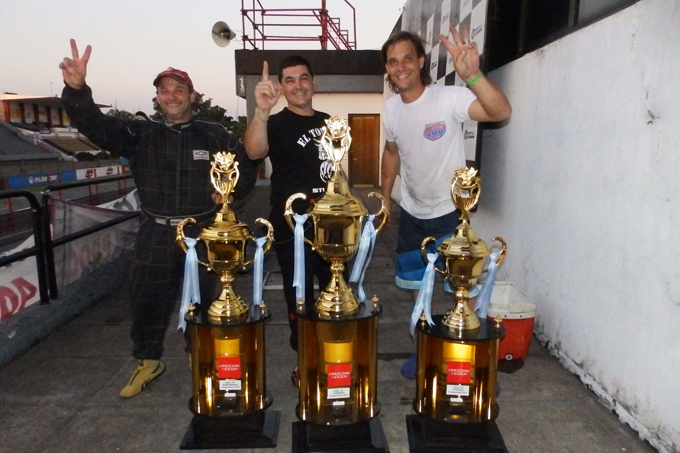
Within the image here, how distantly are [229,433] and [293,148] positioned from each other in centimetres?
141

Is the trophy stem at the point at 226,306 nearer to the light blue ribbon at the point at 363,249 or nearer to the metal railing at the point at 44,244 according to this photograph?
the light blue ribbon at the point at 363,249

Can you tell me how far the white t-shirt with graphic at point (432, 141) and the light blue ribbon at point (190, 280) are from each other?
1.25 metres

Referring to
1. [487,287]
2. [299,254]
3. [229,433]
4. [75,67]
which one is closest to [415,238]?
[487,287]

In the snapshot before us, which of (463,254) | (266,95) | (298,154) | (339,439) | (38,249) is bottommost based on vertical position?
(339,439)

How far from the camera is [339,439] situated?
2.10m

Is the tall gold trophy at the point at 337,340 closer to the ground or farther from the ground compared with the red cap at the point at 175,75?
closer to the ground

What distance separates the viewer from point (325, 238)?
6.35ft

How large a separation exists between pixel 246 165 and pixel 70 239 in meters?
2.14

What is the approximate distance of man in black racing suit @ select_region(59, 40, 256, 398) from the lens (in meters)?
2.54

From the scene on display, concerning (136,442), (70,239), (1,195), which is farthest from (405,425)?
(70,239)

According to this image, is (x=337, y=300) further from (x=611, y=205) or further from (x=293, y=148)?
(x=611, y=205)

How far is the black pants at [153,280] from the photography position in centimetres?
260

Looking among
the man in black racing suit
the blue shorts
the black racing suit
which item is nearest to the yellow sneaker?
the man in black racing suit

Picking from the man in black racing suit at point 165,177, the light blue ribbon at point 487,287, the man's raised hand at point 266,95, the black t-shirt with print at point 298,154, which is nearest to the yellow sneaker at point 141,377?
the man in black racing suit at point 165,177
